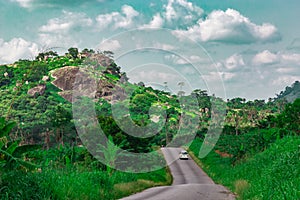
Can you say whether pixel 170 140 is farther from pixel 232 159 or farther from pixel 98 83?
pixel 232 159

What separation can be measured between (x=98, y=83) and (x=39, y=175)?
229 ft

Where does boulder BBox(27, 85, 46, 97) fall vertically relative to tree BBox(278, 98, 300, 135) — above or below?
above

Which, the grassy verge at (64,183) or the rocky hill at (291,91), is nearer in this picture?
the grassy verge at (64,183)

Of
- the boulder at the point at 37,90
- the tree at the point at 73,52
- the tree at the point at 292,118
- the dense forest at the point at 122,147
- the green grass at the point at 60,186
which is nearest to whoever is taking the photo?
the green grass at the point at 60,186

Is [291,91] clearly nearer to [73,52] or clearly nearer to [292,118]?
[73,52]

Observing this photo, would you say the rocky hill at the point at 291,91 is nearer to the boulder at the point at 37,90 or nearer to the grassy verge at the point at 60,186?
the boulder at the point at 37,90

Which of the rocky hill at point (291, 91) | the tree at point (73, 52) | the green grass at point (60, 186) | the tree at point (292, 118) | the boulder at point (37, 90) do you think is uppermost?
the tree at point (73, 52)

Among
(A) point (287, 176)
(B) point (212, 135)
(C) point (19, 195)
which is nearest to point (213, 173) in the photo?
(A) point (287, 176)

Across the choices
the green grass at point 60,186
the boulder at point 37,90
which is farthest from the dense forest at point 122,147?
the boulder at point 37,90

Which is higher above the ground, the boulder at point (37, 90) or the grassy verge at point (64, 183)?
the boulder at point (37, 90)

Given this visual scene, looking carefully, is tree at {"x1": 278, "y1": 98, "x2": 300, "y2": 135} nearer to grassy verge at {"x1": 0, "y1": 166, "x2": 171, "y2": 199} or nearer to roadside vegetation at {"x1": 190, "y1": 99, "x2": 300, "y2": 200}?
roadside vegetation at {"x1": 190, "y1": 99, "x2": 300, "y2": 200}

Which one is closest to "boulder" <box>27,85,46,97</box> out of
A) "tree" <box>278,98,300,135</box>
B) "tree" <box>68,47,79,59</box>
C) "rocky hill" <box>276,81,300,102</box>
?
"tree" <box>68,47,79,59</box>

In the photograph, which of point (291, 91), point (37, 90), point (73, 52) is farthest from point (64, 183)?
point (291, 91)

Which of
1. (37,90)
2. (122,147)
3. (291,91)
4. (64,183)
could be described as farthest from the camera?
(291,91)
